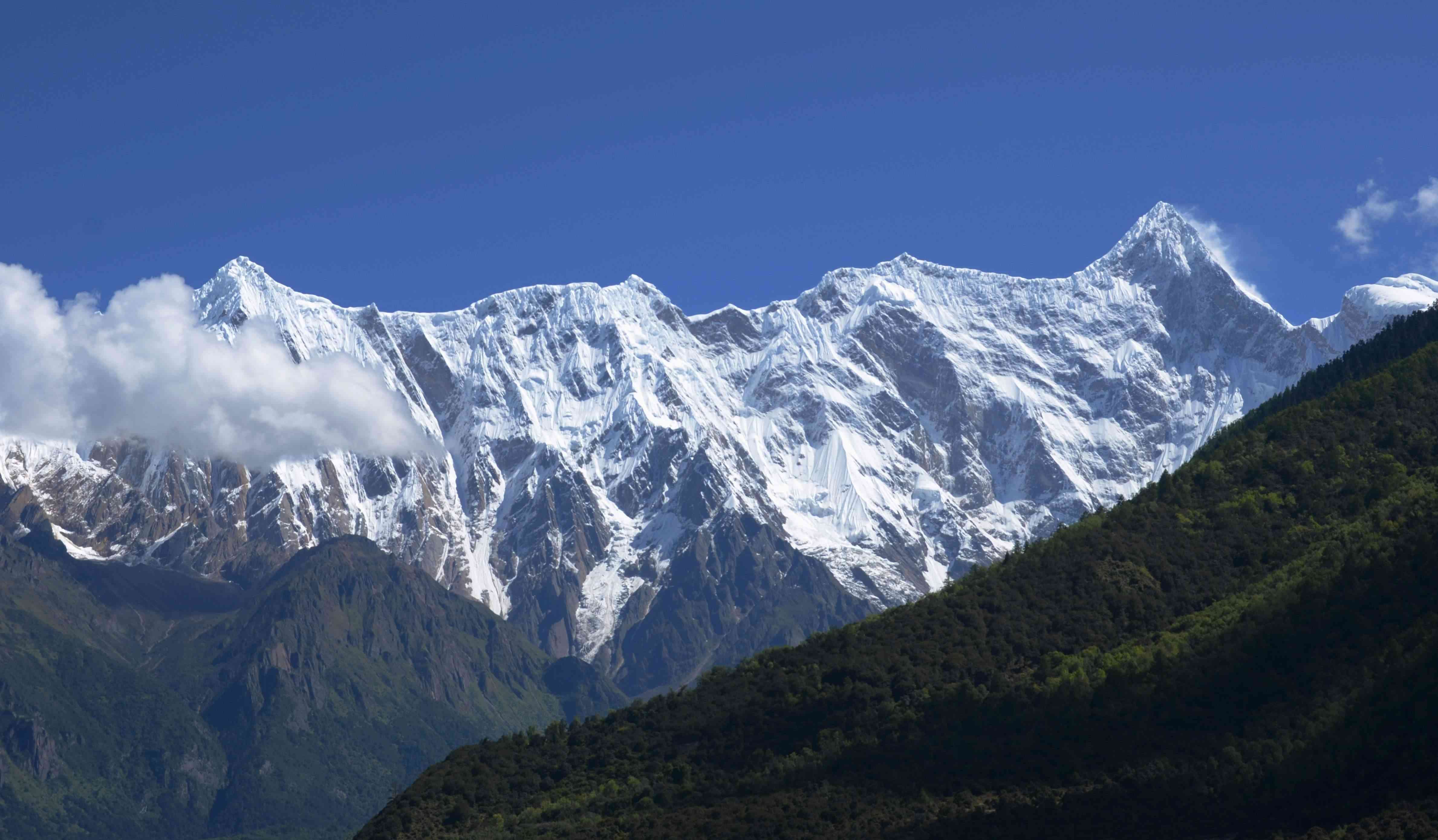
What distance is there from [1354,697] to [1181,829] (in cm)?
1834

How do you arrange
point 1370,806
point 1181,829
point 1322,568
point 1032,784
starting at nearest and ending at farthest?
point 1370,806 → point 1181,829 → point 1032,784 → point 1322,568

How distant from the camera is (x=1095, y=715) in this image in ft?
517

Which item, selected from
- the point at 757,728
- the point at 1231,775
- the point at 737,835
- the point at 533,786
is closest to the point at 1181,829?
the point at 1231,775

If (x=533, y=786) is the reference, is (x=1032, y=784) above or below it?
below

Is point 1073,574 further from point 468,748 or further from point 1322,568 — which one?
point 468,748

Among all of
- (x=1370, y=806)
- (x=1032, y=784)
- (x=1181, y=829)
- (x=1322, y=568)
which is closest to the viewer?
(x=1370, y=806)

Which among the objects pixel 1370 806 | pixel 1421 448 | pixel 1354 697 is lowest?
pixel 1370 806

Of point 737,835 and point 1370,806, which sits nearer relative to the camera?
point 1370,806

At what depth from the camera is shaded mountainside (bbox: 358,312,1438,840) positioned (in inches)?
5428

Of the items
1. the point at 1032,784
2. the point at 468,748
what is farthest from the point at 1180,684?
the point at 468,748

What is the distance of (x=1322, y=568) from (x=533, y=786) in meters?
74.8

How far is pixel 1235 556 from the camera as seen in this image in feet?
623

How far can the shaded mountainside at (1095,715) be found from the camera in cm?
13788

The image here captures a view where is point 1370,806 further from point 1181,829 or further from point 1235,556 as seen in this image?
point 1235,556
